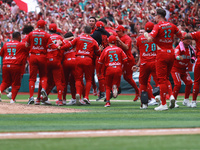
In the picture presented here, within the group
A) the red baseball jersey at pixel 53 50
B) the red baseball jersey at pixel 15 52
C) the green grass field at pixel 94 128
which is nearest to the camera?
the green grass field at pixel 94 128

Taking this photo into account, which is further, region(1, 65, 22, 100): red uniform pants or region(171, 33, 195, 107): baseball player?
region(1, 65, 22, 100): red uniform pants

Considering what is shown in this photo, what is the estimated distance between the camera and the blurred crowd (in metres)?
20.3

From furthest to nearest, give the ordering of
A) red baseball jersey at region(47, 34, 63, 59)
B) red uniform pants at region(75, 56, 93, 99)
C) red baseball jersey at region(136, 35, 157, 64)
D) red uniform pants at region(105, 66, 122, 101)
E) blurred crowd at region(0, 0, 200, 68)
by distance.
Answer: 1. blurred crowd at region(0, 0, 200, 68)
2. red baseball jersey at region(47, 34, 63, 59)
3. red uniform pants at region(75, 56, 93, 99)
4. red uniform pants at region(105, 66, 122, 101)
5. red baseball jersey at region(136, 35, 157, 64)

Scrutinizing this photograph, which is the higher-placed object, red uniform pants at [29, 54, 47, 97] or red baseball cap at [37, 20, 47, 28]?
red baseball cap at [37, 20, 47, 28]

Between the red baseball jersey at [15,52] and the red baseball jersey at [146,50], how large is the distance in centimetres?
392

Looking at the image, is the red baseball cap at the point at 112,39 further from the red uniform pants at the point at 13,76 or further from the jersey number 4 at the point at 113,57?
the red uniform pants at the point at 13,76

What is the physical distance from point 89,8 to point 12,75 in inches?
556

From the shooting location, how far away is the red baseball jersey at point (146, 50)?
1126cm

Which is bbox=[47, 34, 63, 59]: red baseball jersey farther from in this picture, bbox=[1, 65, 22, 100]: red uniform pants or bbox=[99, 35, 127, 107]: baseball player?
bbox=[99, 35, 127, 107]: baseball player

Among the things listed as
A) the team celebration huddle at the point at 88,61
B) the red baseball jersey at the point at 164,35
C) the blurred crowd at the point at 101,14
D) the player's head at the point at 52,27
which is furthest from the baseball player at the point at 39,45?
the blurred crowd at the point at 101,14

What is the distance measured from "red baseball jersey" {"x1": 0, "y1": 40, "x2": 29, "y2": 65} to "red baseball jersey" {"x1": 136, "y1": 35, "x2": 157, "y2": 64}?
3.92 m

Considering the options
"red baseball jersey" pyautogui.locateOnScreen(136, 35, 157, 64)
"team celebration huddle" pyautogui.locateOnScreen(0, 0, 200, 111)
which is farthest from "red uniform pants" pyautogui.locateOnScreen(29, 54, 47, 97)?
"red baseball jersey" pyautogui.locateOnScreen(136, 35, 157, 64)

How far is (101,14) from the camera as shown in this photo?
79.7 feet

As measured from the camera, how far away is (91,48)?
492 inches
